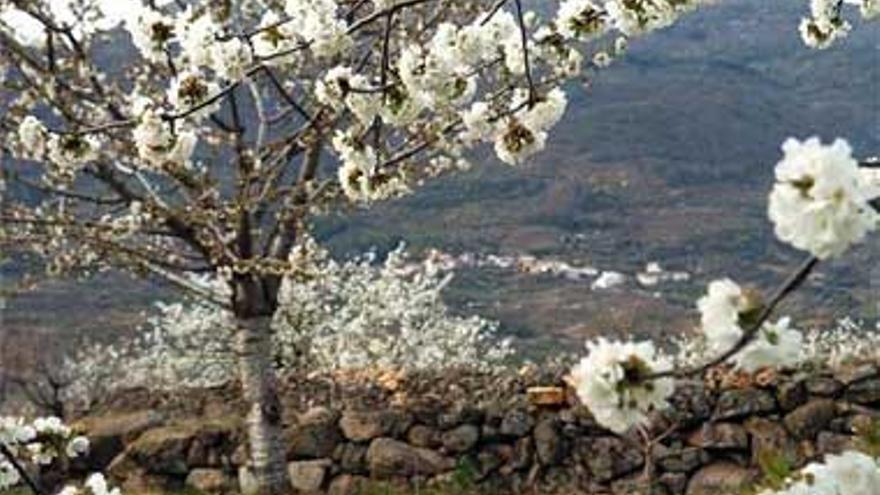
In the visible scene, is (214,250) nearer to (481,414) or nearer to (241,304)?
(241,304)

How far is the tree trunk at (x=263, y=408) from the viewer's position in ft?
41.4

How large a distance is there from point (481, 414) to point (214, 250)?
9.37 feet

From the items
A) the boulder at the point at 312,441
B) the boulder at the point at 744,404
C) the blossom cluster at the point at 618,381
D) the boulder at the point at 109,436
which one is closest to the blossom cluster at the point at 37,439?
the blossom cluster at the point at 618,381

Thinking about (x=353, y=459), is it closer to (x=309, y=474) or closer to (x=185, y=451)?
(x=309, y=474)

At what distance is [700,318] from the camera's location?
9.33ft

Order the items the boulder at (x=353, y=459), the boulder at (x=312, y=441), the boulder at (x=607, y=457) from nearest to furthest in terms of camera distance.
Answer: the boulder at (x=607, y=457) < the boulder at (x=353, y=459) < the boulder at (x=312, y=441)

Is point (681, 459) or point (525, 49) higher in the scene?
point (681, 459)

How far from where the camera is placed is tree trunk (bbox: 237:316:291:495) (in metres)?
12.6

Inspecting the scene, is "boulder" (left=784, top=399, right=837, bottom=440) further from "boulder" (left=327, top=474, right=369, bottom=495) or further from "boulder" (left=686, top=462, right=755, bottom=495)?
"boulder" (left=327, top=474, right=369, bottom=495)

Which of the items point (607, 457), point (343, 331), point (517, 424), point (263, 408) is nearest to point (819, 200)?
point (263, 408)

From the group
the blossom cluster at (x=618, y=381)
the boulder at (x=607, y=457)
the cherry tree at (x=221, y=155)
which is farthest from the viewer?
the boulder at (x=607, y=457)

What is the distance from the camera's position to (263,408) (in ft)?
41.4

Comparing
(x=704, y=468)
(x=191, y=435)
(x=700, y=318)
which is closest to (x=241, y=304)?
(x=191, y=435)

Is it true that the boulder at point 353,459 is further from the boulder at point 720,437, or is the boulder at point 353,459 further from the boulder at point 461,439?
the boulder at point 720,437
